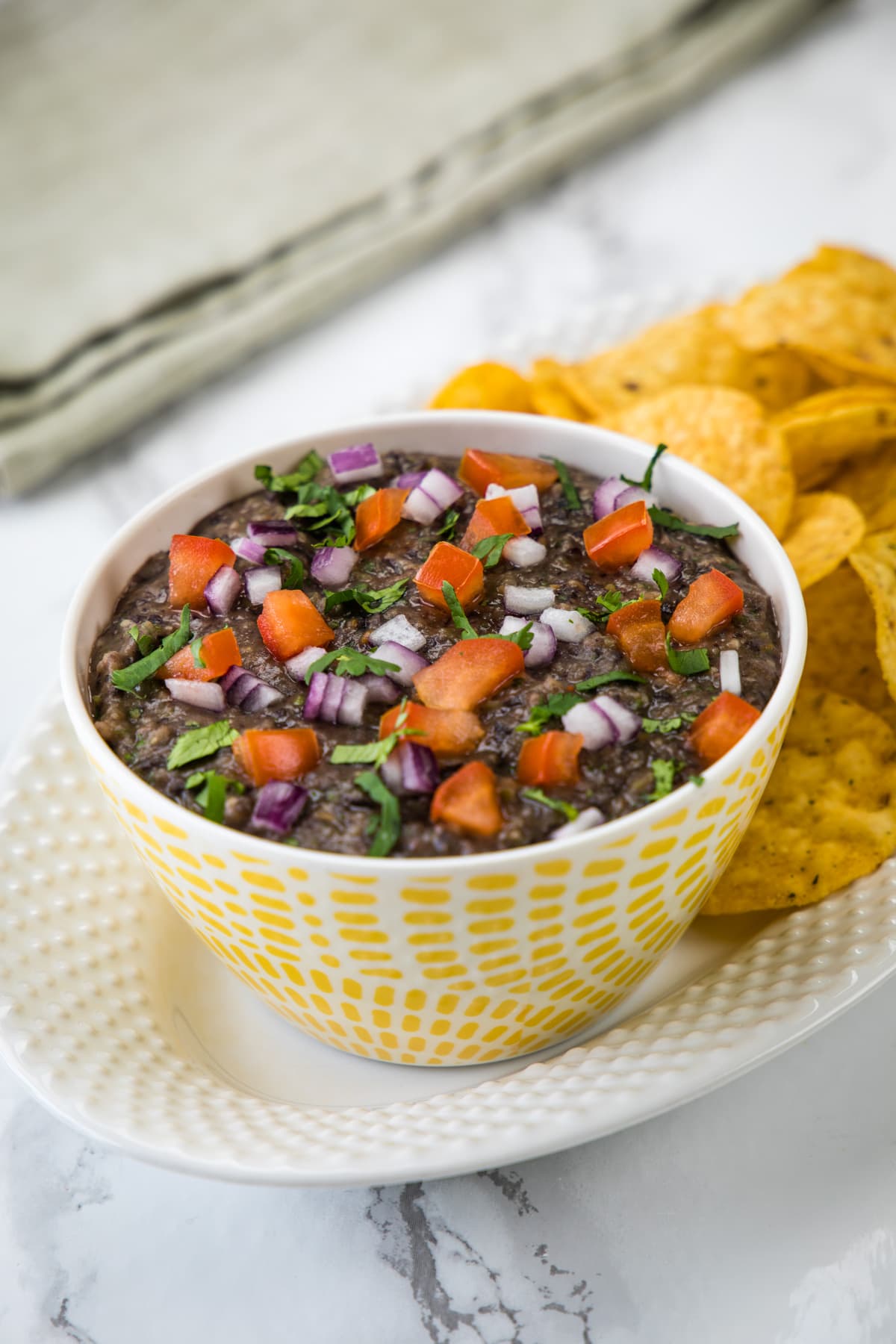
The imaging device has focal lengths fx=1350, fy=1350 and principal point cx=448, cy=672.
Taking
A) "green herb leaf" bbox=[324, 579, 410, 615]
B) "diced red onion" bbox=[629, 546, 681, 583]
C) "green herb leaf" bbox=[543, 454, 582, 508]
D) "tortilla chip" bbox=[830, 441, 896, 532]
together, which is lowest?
"tortilla chip" bbox=[830, 441, 896, 532]

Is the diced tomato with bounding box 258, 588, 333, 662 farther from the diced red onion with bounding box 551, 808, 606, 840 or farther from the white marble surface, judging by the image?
the white marble surface

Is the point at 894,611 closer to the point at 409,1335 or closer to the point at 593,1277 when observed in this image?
the point at 593,1277

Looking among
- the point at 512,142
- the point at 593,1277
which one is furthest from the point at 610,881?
the point at 512,142

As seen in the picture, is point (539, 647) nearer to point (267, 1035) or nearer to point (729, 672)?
point (729, 672)

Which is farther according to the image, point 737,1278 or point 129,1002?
point 129,1002

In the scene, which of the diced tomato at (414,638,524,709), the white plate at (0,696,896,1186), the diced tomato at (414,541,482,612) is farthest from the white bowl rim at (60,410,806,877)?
the diced tomato at (414,541,482,612)

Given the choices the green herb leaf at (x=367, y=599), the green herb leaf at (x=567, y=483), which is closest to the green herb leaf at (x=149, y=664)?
the green herb leaf at (x=367, y=599)
